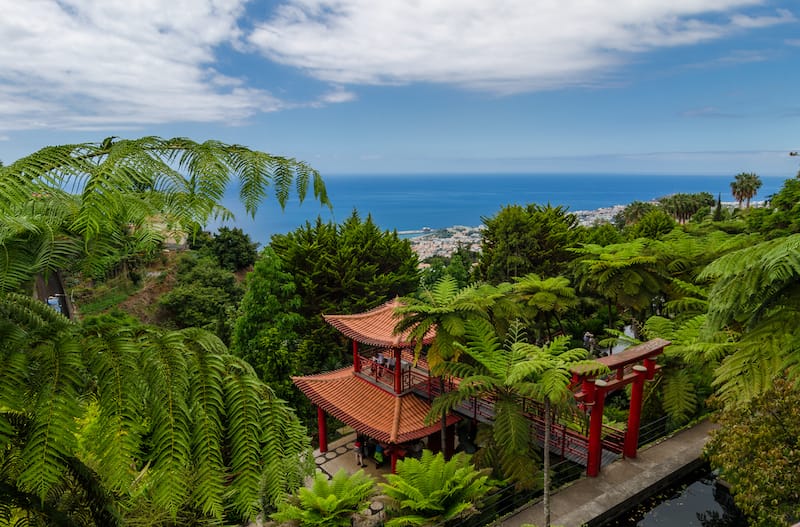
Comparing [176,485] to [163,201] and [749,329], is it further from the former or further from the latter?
[749,329]

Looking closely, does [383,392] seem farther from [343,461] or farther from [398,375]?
[343,461]

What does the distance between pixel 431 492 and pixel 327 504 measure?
1.56 metres

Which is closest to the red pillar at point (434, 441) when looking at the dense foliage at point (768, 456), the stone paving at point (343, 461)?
the stone paving at point (343, 461)

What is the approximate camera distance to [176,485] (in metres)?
1.90

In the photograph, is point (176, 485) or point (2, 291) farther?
point (2, 291)

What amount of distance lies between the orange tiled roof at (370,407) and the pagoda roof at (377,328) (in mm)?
1294

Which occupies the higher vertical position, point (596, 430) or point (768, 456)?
point (768, 456)

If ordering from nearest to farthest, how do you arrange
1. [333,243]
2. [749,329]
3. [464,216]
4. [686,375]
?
[749,329] → [686,375] → [333,243] → [464,216]

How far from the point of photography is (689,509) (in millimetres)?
8523

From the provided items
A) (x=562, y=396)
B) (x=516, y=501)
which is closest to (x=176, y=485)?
(x=562, y=396)

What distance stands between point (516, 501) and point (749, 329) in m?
5.76

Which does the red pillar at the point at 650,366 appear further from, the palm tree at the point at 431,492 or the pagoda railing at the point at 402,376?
the pagoda railing at the point at 402,376

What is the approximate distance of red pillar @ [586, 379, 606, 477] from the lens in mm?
8531

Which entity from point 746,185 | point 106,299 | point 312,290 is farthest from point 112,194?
point 746,185
